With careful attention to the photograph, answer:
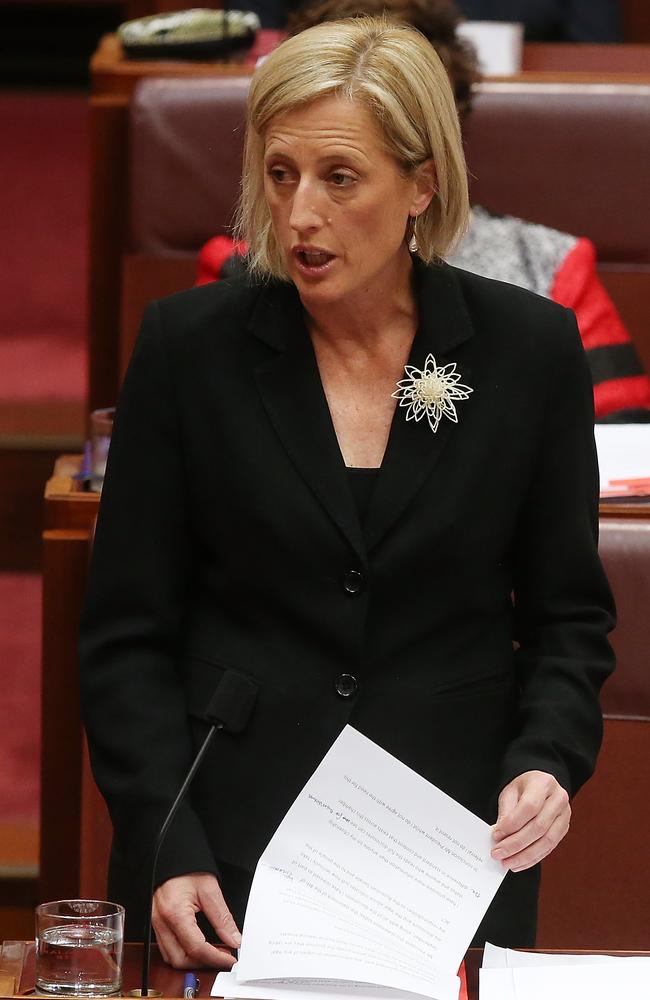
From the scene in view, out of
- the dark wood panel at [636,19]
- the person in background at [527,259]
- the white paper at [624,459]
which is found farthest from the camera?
the dark wood panel at [636,19]

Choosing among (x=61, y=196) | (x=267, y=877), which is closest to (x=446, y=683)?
(x=267, y=877)

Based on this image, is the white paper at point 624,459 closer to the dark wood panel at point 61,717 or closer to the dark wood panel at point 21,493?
the dark wood panel at point 61,717

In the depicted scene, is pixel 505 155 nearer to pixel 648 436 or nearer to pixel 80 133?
pixel 648 436

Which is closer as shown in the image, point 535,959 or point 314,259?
point 535,959

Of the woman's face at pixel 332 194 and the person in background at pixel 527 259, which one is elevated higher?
the person in background at pixel 527 259

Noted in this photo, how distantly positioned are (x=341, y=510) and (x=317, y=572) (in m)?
0.04

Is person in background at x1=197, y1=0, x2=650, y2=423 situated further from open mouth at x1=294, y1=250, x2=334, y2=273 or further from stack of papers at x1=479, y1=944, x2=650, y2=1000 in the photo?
stack of papers at x1=479, y1=944, x2=650, y2=1000

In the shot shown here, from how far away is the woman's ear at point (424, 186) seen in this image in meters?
0.95

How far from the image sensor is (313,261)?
93 centimetres

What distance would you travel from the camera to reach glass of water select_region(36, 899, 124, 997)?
2.54 feet

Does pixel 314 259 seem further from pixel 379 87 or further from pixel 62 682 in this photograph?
pixel 62 682

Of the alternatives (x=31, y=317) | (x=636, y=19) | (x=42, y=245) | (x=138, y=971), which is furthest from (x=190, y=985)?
(x=636, y=19)

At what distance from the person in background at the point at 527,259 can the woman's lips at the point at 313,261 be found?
33.9 inches

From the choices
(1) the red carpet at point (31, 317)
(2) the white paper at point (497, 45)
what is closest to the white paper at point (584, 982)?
(1) the red carpet at point (31, 317)
